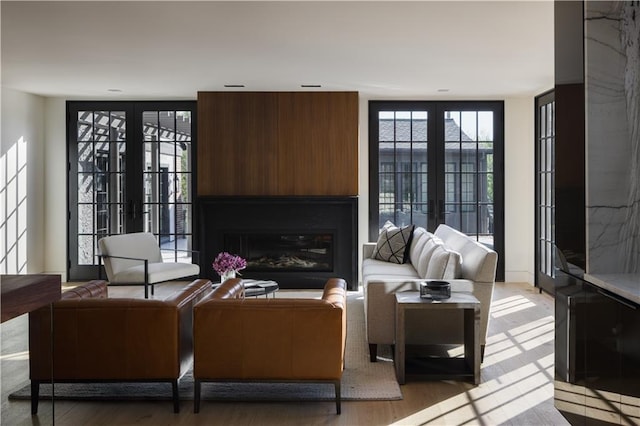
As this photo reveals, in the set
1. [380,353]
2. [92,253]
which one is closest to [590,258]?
[380,353]

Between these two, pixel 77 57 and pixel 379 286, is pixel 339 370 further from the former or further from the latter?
pixel 77 57

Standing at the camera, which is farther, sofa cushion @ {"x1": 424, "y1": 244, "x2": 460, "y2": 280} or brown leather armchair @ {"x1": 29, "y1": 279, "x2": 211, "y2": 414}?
sofa cushion @ {"x1": 424, "y1": 244, "x2": 460, "y2": 280}

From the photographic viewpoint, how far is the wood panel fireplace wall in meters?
7.23

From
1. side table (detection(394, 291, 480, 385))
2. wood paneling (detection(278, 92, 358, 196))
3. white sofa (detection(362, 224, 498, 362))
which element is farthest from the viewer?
wood paneling (detection(278, 92, 358, 196))

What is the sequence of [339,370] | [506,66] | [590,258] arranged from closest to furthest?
1. [590,258]
2. [339,370]
3. [506,66]

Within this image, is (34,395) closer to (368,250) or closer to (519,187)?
(368,250)

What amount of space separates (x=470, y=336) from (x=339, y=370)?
1.18 meters

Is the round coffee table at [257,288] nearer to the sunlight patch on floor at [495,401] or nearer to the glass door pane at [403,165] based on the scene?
the sunlight patch on floor at [495,401]

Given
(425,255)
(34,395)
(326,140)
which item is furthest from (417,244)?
(34,395)

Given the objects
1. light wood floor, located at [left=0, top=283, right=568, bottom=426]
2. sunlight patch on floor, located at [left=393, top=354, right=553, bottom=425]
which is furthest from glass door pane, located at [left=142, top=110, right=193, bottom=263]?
sunlight patch on floor, located at [left=393, top=354, right=553, bottom=425]

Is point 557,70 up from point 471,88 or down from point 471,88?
down

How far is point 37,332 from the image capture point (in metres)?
3.23

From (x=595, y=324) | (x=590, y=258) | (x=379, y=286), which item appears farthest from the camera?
(x=379, y=286)

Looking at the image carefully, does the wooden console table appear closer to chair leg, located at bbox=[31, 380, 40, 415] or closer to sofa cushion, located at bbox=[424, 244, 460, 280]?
chair leg, located at bbox=[31, 380, 40, 415]
